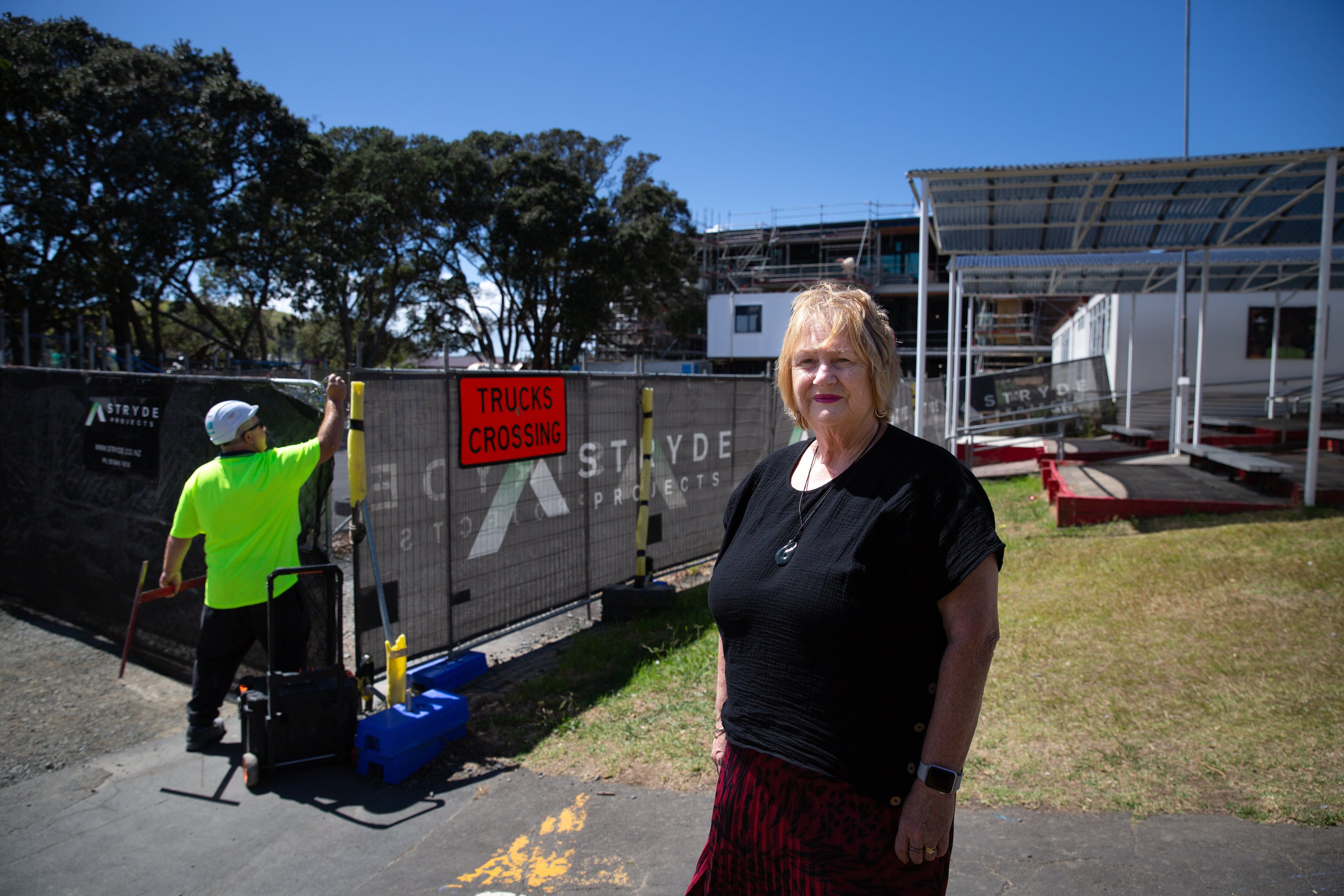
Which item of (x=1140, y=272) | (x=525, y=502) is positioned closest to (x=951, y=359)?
(x=1140, y=272)

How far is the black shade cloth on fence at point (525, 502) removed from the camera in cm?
477

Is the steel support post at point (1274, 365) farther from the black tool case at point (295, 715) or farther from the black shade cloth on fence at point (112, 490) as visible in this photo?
the black shade cloth on fence at point (112, 490)

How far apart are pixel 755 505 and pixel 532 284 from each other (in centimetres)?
3702

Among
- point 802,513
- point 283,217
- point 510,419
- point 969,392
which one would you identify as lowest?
point 802,513

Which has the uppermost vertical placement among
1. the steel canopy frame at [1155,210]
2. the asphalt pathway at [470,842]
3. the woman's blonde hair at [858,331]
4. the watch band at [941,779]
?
the steel canopy frame at [1155,210]

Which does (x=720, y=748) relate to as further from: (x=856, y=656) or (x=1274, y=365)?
(x=1274, y=365)

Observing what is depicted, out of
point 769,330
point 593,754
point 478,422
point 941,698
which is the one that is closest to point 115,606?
point 478,422

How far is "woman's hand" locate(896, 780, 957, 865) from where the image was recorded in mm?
1693

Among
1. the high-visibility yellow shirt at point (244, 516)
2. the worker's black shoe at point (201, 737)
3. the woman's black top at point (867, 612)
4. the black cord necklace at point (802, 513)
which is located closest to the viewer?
the woman's black top at point (867, 612)

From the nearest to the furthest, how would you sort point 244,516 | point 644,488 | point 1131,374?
1. point 244,516
2. point 644,488
3. point 1131,374

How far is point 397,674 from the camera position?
4203mm

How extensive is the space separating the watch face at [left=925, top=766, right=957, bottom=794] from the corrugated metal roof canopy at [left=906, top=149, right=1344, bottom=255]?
26.3 ft

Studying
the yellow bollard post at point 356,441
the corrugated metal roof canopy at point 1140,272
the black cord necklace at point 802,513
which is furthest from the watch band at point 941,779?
the corrugated metal roof canopy at point 1140,272

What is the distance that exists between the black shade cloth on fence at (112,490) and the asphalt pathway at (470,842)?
1.09m
